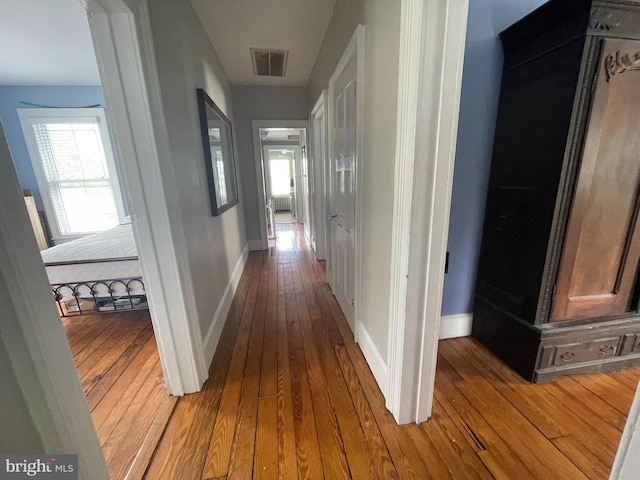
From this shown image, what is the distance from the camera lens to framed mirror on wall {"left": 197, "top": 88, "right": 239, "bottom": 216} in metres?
1.95

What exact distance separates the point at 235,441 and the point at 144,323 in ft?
5.01

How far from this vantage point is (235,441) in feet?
4.01

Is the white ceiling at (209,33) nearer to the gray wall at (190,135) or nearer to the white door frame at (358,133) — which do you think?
the gray wall at (190,135)

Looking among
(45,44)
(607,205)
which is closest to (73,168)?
(45,44)

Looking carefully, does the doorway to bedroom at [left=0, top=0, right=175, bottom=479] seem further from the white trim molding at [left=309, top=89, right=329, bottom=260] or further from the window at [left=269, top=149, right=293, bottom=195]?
the window at [left=269, top=149, right=293, bottom=195]

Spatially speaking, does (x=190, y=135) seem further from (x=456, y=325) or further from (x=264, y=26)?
(x=456, y=325)

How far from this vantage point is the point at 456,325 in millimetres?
1923

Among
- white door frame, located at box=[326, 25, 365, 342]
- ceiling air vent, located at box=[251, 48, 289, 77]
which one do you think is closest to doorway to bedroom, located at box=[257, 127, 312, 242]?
ceiling air vent, located at box=[251, 48, 289, 77]

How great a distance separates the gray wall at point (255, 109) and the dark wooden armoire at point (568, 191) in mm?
2929

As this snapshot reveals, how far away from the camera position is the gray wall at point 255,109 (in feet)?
12.3

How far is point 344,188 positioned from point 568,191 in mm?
1305

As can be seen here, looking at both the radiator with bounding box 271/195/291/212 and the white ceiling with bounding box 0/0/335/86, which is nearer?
the white ceiling with bounding box 0/0/335/86

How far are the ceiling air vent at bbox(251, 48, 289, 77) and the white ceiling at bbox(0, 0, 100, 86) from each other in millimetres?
1478

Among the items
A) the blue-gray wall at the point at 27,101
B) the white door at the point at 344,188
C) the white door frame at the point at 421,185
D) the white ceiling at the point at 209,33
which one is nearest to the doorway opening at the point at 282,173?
the white ceiling at the point at 209,33
